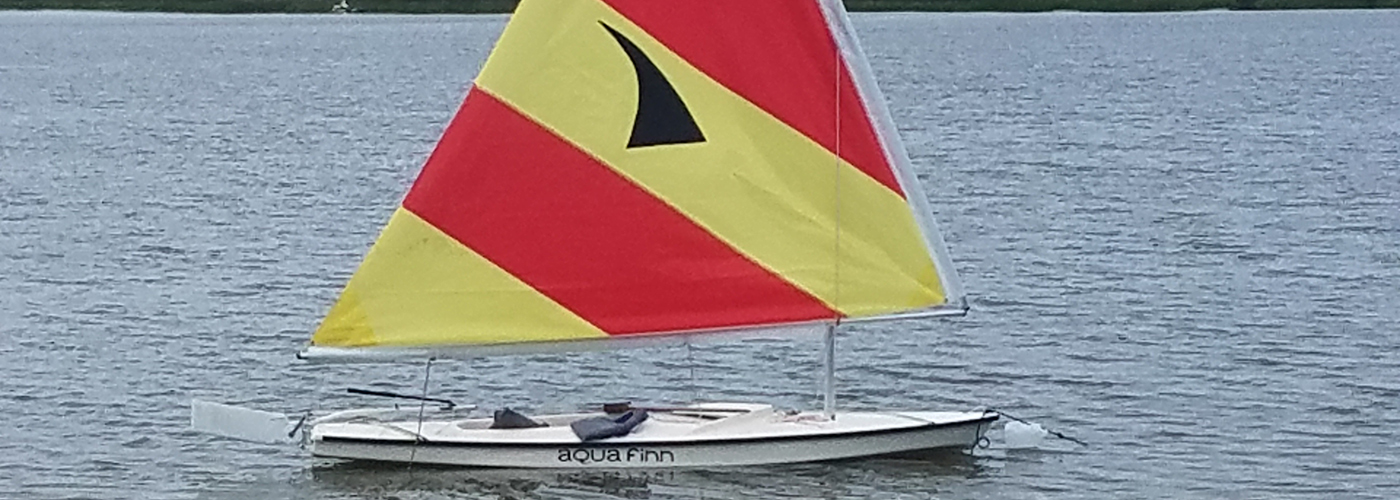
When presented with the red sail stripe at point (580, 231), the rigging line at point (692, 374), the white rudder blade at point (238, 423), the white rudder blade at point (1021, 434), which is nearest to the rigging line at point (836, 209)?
the red sail stripe at point (580, 231)

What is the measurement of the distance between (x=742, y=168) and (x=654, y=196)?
2.59ft

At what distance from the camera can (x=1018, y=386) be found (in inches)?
1028

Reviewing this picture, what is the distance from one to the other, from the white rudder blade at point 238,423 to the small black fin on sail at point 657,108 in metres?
3.94

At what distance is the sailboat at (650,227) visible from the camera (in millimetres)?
20516

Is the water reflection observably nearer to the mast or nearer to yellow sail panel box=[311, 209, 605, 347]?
the mast

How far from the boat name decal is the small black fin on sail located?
254 centimetres

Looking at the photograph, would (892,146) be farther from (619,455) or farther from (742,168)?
(619,455)

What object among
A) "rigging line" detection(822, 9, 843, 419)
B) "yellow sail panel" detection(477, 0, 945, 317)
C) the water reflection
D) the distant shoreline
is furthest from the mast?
the distant shoreline

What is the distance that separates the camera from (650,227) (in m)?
21.0

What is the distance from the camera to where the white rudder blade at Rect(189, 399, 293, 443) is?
21125 millimetres

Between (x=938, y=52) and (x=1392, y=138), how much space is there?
Result: 5684 centimetres

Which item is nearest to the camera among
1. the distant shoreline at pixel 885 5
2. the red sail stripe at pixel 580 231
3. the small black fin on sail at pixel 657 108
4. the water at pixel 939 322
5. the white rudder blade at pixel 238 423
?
the small black fin on sail at pixel 657 108

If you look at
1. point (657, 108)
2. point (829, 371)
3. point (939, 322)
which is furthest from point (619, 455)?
point (939, 322)

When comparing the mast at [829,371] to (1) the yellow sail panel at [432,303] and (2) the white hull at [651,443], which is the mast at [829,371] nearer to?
(2) the white hull at [651,443]
